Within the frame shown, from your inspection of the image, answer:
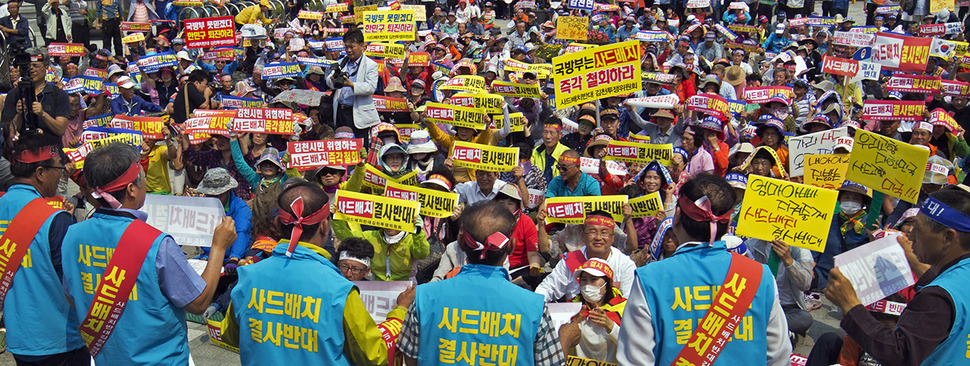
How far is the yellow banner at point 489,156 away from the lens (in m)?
7.61

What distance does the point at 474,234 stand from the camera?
3.38 metres

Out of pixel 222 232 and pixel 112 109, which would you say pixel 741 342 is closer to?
pixel 222 232

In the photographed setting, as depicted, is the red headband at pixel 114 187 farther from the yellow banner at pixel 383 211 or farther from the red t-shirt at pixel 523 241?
the red t-shirt at pixel 523 241

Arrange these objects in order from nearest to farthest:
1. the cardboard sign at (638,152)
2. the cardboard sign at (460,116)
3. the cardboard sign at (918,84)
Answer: the cardboard sign at (638,152) → the cardboard sign at (460,116) → the cardboard sign at (918,84)

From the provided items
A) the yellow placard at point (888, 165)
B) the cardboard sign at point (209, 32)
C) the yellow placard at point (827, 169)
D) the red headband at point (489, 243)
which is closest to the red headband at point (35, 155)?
the red headband at point (489, 243)

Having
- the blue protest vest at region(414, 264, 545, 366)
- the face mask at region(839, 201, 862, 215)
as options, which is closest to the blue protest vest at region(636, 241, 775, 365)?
the blue protest vest at region(414, 264, 545, 366)

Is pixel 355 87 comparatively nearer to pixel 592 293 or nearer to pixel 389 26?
pixel 389 26

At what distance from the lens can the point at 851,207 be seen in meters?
7.46

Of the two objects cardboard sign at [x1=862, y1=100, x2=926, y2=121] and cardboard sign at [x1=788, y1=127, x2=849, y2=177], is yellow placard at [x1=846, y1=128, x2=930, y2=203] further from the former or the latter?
cardboard sign at [x1=862, y1=100, x2=926, y2=121]

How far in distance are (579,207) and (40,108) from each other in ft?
19.2

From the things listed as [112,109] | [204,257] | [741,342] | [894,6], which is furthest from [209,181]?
[894,6]

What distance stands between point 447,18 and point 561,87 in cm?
1496

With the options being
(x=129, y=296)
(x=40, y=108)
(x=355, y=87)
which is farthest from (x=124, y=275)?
(x=355, y=87)

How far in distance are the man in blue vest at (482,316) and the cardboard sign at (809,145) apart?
588cm
